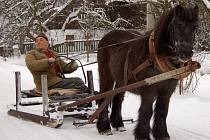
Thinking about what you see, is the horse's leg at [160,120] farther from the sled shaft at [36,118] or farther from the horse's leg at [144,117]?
the sled shaft at [36,118]

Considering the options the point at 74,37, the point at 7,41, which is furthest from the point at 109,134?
the point at 74,37

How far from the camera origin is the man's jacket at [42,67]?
670cm

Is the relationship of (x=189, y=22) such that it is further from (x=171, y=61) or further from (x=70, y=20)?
(x=70, y=20)

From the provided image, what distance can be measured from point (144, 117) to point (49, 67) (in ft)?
6.73

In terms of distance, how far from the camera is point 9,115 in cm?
735

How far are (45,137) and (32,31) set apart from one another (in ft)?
61.7

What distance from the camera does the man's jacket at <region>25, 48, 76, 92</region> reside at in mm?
6703

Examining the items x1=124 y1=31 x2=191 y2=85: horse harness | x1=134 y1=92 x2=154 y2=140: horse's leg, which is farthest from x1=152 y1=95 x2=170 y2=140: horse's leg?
x1=124 y1=31 x2=191 y2=85: horse harness

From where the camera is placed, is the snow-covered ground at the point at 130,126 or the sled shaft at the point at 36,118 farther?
the sled shaft at the point at 36,118

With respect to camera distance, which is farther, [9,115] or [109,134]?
[9,115]

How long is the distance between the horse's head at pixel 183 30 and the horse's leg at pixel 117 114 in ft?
5.96

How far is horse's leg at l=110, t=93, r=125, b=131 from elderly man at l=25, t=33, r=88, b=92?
65 cm

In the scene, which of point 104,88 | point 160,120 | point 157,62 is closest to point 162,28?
point 157,62

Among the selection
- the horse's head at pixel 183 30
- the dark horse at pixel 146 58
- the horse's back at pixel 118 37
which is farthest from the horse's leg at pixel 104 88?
the horse's head at pixel 183 30
